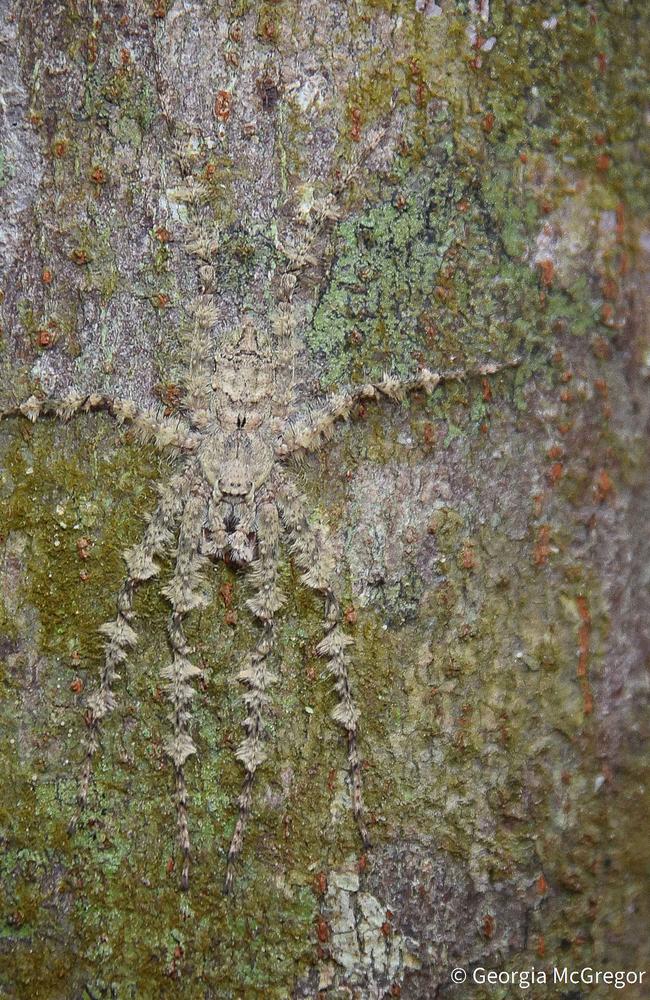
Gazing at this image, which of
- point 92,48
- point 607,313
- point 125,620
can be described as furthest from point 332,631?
point 92,48

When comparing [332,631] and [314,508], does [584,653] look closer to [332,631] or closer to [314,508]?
[332,631]

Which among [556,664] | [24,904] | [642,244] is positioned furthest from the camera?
[642,244]

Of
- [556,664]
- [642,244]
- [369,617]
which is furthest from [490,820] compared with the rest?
[642,244]

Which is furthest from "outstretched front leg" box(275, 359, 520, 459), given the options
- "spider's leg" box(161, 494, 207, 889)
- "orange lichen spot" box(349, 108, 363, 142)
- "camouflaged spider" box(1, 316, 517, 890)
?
"orange lichen spot" box(349, 108, 363, 142)

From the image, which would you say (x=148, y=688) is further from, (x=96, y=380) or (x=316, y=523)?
(x=96, y=380)

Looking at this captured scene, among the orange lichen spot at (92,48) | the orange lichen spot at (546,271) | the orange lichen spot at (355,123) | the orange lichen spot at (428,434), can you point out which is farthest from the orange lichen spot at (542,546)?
the orange lichen spot at (92,48)

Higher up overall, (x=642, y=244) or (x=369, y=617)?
(x=642, y=244)

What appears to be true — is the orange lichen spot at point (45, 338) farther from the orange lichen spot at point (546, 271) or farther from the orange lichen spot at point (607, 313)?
the orange lichen spot at point (607, 313)
